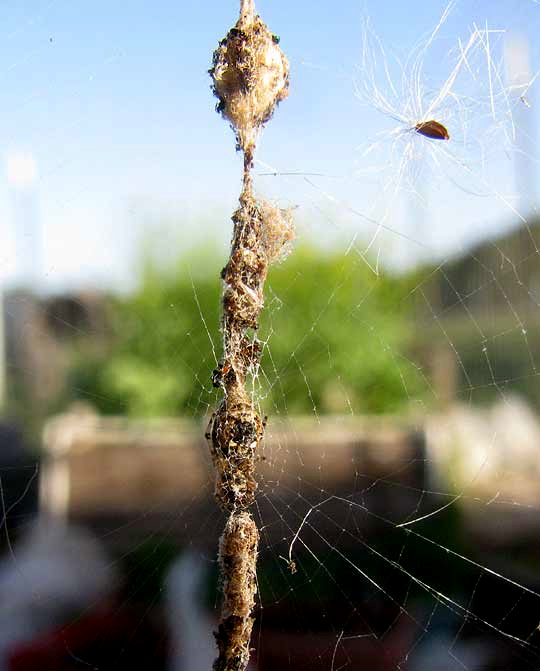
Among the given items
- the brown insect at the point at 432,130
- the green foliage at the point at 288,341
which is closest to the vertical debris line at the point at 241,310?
the brown insect at the point at 432,130

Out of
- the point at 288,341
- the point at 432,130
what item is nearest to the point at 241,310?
the point at 432,130

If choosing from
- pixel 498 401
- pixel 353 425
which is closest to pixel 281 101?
pixel 353 425

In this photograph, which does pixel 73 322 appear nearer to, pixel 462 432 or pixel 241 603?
pixel 462 432

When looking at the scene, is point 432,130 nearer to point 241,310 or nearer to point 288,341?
point 241,310

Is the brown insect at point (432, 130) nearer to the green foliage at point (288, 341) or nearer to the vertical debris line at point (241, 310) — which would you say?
the vertical debris line at point (241, 310)

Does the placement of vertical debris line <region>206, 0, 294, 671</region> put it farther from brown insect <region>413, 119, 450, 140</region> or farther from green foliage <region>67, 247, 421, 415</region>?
green foliage <region>67, 247, 421, 415</region>

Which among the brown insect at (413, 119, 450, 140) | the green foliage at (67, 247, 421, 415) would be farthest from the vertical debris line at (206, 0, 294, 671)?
the green foliage at (67, 247, 421, 415)
